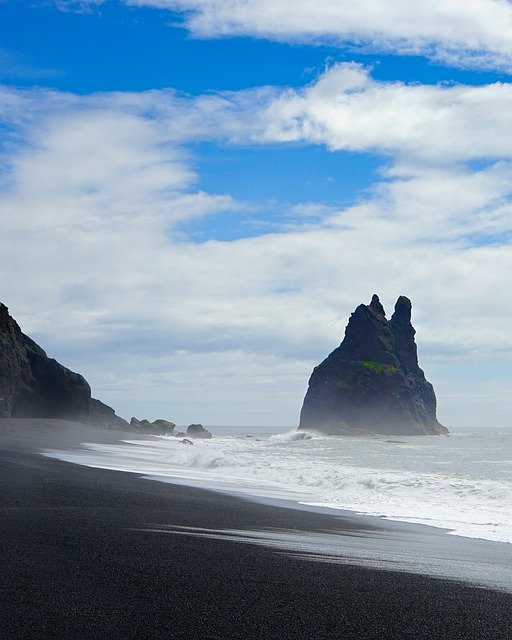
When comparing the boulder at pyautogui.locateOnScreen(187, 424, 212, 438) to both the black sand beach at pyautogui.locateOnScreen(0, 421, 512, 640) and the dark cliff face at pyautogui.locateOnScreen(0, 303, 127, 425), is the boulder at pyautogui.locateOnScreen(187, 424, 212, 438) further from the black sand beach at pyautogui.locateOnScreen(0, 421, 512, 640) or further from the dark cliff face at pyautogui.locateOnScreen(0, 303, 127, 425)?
the black sand beach at pyautogui.locateOnScreen(0, 421, 512, 640)

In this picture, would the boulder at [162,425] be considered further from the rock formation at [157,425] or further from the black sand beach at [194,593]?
the black sand beach at [194,593]

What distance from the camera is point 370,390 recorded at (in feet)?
496

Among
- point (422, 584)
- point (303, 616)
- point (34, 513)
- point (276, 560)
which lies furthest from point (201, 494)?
point (303, 616)

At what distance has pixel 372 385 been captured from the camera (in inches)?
5979

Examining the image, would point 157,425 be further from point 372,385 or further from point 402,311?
point 402,311

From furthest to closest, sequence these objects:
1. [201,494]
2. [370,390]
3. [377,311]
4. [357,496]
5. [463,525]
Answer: [377,311]
[370,390]
[357,496]
[201,494]
[463,525]

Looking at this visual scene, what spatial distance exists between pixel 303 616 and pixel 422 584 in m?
1.78

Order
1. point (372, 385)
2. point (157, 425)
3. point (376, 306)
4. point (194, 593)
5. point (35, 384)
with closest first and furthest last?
1. point (194, 593)
2. point (35, 384)
3. point (157, 425)
4. point (372, 385)
5. point (376, 306)

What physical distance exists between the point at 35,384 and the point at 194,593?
64.6 metres

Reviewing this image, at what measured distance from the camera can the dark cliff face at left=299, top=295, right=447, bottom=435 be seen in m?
150

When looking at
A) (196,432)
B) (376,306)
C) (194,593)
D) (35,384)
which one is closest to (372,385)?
(376,306)

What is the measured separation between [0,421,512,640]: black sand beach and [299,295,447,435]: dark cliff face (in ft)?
442

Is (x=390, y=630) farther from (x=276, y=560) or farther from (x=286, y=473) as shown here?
(x=286, y=473)

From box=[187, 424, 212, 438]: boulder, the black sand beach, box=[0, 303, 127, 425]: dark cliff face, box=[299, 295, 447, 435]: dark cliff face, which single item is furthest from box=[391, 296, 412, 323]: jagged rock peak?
the black sand beach
